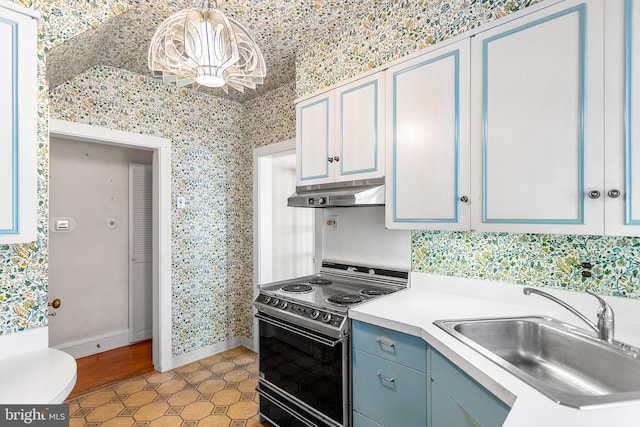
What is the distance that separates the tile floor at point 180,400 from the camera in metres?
2.31

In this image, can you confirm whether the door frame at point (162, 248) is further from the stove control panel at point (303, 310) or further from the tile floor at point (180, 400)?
the stove control panel at point (303, 310)

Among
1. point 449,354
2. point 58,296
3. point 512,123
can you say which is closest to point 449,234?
point 512,123

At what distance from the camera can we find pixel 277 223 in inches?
142

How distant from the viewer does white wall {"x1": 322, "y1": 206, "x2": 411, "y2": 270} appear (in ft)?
7.22

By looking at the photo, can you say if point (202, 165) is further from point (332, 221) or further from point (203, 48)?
point (203, 48)

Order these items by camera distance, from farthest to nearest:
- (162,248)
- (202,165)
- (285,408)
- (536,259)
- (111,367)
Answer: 1. (202,165)
2. (111,367)
3. (162,248)
4. (285,408)
5. (536,259)

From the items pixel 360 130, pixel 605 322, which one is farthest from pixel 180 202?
pixel 605 322

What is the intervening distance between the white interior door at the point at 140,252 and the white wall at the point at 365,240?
2418mm

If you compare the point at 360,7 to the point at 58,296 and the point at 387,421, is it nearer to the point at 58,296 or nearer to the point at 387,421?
the point at 387,421

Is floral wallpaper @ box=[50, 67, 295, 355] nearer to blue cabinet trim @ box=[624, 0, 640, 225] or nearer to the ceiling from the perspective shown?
the ceiling

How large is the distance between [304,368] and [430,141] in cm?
148

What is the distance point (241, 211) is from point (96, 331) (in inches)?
80.6

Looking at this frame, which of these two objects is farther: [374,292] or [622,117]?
[374,292]

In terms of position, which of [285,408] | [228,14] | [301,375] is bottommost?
[285,408]
